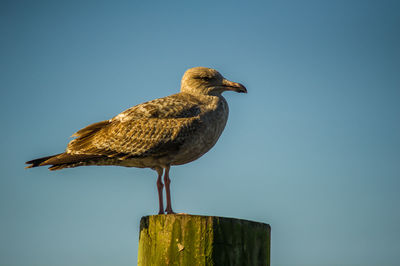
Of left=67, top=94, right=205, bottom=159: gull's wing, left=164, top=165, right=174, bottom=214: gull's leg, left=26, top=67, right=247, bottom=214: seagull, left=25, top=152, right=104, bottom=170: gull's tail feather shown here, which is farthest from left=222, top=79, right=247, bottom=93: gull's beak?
left=25, top=152, right=104, bottom=170: gull's tail feather

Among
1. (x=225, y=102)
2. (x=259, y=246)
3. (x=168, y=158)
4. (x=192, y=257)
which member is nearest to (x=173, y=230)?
(x=192, y=257)

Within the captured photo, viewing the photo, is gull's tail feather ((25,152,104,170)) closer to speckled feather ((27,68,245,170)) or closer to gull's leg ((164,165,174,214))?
speckled feather ((27,68,245,170))

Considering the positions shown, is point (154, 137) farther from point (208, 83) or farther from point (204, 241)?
point (204, 241)

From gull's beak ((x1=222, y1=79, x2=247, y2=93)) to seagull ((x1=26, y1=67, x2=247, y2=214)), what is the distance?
1.97 ft

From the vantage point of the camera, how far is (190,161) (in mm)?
8672

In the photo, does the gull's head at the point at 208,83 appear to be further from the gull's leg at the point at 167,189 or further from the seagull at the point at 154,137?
the gull's leg at the point at 167,189

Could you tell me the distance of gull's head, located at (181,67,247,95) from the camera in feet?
31.4

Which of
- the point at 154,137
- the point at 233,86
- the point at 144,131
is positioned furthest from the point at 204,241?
the point at 233,86

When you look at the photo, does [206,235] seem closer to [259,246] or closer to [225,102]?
[259,246]

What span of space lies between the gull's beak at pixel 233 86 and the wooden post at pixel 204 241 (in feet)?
15.2

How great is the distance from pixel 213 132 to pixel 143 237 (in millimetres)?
3373

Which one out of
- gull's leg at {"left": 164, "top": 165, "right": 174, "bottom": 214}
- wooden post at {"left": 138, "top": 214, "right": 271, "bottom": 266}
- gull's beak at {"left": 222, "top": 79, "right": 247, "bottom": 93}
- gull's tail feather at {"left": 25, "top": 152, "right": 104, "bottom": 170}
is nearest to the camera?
wooden post at {"left": 138, "top": 214, "right": 271, "bottom": 266}

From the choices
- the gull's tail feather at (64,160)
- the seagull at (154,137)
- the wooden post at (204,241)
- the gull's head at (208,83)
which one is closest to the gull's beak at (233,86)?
the gull's head at (208,83)

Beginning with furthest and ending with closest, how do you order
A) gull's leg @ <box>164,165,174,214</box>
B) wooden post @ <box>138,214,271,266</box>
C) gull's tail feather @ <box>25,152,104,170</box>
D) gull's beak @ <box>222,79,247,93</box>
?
gull's beak @ <box>222,79,247,93</box>
gull's leg @ <box>164,165,174,214</box>
gull's tail feather @ <box>25,152,104,170</box>
wooden post @ <box>138,214,271,266</box>
